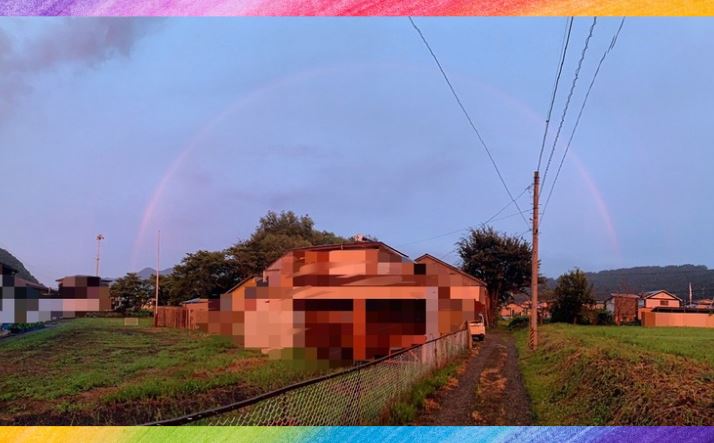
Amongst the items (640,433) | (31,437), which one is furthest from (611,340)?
(31,437)

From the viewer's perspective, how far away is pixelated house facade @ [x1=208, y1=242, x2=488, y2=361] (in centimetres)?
400

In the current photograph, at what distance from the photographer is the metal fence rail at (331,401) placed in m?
2.76

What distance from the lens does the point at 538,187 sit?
4.14 m

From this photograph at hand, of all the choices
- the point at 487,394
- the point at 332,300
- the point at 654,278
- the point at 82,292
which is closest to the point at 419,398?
the point at 487,394

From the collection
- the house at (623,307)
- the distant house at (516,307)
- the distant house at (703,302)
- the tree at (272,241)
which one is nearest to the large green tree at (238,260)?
the tree at (272,241)

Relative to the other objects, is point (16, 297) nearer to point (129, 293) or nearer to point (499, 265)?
point (129, 293)

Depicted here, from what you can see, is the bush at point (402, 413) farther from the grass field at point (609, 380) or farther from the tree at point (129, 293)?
the tree at point (129, 293)

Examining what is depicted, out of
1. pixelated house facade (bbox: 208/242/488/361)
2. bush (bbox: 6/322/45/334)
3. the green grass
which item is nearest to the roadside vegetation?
the green grass

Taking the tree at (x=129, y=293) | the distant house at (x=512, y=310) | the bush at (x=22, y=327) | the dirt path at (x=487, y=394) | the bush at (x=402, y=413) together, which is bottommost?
the dirt path at (x=487, y=394)

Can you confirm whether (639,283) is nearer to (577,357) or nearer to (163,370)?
(577,357)

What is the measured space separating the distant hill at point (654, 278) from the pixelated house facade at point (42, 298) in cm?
401

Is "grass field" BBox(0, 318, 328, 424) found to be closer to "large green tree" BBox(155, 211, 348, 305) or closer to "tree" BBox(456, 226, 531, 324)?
"large green tree" BBox(155, 211, 348, 305)

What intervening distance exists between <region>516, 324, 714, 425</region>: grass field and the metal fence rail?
4.69ft

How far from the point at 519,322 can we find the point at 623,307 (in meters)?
1.47
